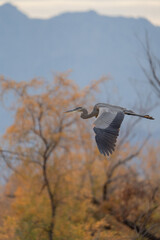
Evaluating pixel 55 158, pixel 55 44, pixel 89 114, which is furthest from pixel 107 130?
pixel 55 44

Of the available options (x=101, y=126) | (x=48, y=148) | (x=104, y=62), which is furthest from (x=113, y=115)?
(x=104, y=62)

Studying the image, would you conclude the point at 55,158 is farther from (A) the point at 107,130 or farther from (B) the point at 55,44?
(B) the point at 55,44

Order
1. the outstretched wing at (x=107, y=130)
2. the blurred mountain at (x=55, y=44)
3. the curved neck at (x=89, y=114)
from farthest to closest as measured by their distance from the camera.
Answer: the blurred mountain at (x=55, y=44) → the curved neck at (x=89, y=114) → the outstretched wing at (x=107, y=130)

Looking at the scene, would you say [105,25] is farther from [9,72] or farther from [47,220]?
[47,220]

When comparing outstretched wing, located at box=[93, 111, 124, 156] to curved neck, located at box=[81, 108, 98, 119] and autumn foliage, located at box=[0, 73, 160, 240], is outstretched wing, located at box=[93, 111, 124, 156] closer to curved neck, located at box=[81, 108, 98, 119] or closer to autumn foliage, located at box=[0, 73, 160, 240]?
curved neck, located at box=[81, 108, 98, 119]

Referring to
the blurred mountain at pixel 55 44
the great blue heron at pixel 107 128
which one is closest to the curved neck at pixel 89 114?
the great blue heron at pixel 107 128

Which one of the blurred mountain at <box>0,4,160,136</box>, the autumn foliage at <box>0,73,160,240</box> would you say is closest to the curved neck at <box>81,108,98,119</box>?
the autumn foliage at <box>0,73,160,240</box>

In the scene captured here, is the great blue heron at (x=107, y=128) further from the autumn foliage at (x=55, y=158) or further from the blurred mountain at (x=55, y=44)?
the blurred mountain at (x=55, y=44)

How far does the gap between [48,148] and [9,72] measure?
4388 inches

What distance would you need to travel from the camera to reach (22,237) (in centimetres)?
864

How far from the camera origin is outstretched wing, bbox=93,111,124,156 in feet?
11.6

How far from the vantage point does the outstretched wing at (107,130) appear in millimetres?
3549

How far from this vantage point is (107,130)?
12.1 feet

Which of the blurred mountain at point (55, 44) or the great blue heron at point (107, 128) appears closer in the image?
the great blue heron at point (107, 128)
